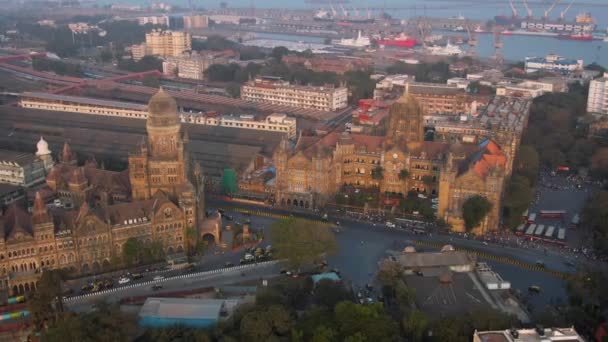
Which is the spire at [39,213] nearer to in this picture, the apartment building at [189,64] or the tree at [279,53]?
the apartment building at [189,64]

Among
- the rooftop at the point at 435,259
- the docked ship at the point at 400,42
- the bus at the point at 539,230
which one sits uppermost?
the docked ship at the point at 400,42

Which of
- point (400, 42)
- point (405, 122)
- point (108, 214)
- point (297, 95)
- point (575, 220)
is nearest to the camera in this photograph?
point (108, 214)

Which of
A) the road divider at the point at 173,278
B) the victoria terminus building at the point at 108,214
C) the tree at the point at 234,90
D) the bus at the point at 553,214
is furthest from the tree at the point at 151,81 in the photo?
the bus at the point at 553,214

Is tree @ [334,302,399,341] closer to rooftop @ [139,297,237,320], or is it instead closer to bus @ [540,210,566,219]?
rooftop @ [139,297,237,320]

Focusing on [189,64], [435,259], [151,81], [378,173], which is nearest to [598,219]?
[435,259]

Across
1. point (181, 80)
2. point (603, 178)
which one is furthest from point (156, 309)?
point (181, 80)

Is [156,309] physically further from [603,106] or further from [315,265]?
[603,106]

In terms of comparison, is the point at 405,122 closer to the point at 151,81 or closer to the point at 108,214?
the point at 108,214

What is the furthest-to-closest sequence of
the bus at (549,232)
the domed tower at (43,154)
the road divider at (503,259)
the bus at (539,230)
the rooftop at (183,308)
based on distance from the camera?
the domed tower at (43,154), the bus at (539,230), the bus at (549,232), the road divider at (503,259), the rooftop at (183,308)
